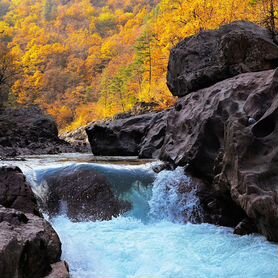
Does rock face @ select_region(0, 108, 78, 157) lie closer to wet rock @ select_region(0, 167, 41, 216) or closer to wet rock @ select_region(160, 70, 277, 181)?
wet rock @ select_region(160, 70, 277, 181)

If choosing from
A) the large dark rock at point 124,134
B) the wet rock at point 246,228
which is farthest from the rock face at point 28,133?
the wet rock at point 246,228

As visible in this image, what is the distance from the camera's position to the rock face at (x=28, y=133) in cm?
2052

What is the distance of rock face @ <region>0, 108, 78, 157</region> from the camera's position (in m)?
20.5

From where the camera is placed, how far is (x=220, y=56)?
14078 mm

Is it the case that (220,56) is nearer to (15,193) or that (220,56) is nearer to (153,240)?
(153,240)

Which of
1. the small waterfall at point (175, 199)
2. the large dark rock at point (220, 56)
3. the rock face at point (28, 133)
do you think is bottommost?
the rock face at point (28, 133)

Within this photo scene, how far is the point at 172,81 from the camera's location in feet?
53.4

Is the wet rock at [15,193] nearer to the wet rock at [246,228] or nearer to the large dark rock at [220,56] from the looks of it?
the wet rock at [246,228]

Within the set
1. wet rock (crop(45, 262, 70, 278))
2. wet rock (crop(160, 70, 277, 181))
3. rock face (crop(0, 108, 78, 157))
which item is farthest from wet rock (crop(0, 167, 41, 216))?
rock face (crop(0, 108, 78, 157))

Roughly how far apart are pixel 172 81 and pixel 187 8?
35.9ft

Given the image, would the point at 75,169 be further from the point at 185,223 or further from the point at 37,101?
the point at 37,101

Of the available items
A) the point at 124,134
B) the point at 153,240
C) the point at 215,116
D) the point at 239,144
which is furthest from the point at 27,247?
the point at 124,134

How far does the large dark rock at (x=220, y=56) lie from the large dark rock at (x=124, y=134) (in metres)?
2.19

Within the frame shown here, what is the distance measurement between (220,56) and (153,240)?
7.84 m
